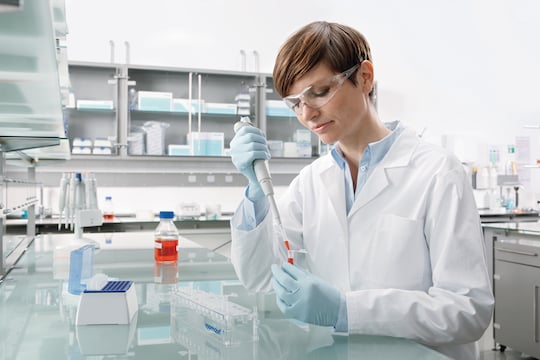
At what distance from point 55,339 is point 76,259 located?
384mm

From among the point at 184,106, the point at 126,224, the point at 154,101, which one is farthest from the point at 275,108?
the point at 126,224

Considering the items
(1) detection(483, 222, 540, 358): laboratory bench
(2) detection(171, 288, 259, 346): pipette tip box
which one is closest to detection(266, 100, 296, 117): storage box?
(1) detection(483, 222, 540, 358): laboratory bench

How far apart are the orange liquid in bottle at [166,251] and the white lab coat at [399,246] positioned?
1.96 ft

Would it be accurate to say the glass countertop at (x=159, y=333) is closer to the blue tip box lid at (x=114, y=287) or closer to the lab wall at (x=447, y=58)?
the blue tip box lid at (x=114, y=287)

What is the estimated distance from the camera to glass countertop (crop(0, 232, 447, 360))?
0.84 metres

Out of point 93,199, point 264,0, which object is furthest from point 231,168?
point 93,199

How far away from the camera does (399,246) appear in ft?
3.91

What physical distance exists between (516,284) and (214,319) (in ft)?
8.43

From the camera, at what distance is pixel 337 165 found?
4.69ft

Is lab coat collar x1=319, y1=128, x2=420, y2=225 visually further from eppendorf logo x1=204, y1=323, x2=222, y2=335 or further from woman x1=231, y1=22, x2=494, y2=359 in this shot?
eppendorf logo x1=204, y1=323, x2=222, y2=335

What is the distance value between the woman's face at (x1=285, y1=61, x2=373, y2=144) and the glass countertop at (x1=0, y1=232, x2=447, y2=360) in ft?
1.51

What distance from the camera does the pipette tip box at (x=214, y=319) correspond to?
93 cm

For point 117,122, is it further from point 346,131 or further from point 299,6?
point 346,131

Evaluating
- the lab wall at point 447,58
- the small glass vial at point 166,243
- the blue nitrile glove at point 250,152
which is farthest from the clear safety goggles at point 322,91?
the lab wall at point 447,58
